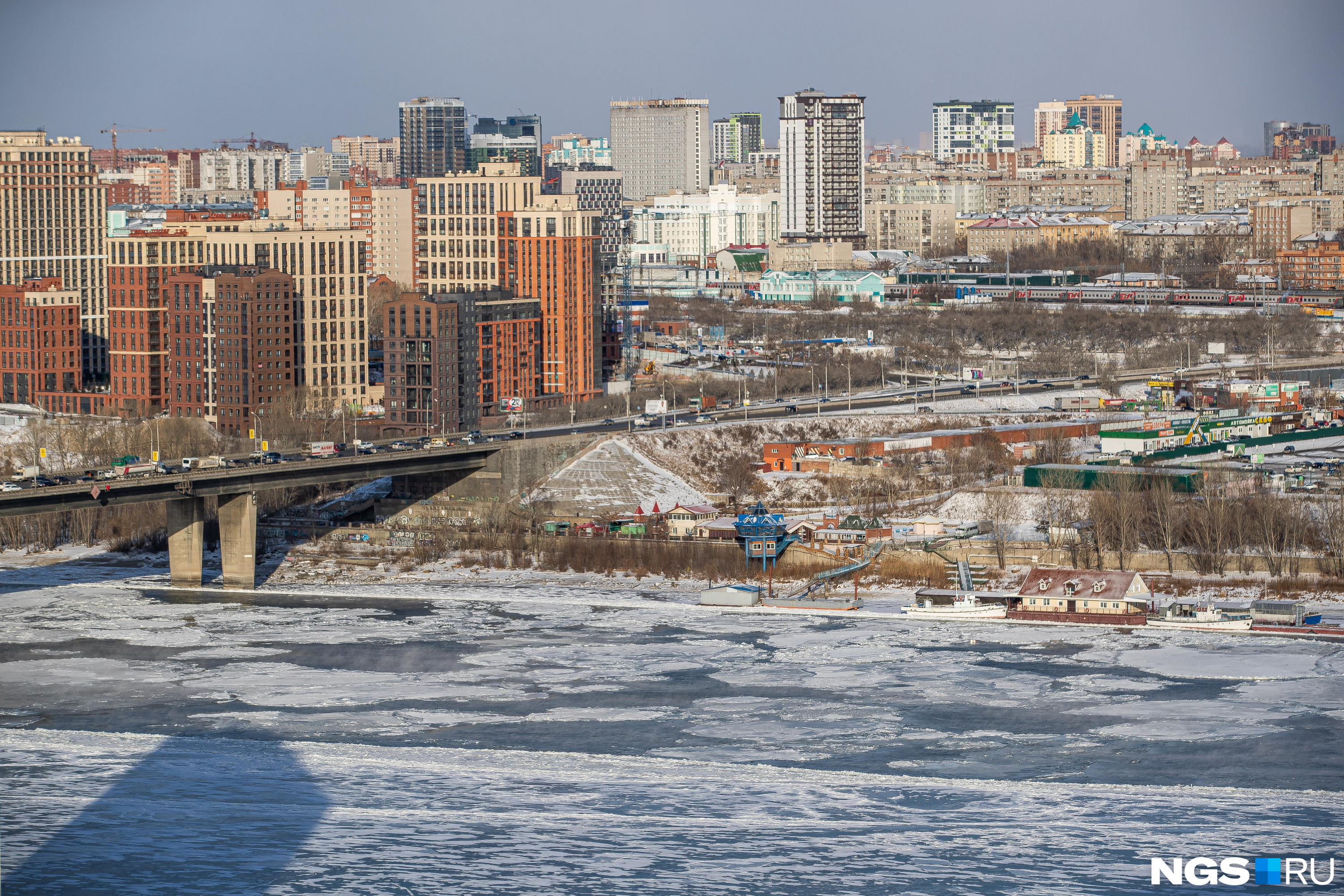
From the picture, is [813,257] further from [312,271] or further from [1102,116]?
[1102,116]

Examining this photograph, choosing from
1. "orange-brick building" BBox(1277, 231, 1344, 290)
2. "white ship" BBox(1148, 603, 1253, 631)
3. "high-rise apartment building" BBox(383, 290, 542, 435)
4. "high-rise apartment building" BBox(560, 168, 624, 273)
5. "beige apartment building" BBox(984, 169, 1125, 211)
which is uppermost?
"beige apartment building" BBox(984, 169, 1125, 211)

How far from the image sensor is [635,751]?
22922 millimetres

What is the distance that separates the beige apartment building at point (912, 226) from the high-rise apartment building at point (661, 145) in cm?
3492

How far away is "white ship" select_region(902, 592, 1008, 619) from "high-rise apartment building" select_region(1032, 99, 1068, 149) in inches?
6519

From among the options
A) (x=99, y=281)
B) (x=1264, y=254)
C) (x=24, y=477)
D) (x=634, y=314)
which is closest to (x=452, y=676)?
(x=24, y=477)

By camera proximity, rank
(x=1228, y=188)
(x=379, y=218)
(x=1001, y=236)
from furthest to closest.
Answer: (x=1228, y=188) → (x=1001, y=236) → (x=379, y=218)

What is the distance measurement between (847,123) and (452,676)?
289ft

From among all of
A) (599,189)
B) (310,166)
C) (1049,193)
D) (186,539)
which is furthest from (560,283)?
(310,166)

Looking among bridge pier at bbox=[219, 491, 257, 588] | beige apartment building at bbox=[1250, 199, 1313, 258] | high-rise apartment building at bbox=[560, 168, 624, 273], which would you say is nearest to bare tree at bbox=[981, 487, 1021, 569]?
bridge pier at bbox=[219, 491, 257, 588]

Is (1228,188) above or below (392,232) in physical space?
above

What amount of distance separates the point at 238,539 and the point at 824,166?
79.3 metres

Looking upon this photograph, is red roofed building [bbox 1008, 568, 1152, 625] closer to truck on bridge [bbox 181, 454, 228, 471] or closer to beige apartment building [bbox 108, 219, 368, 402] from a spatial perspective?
truck on bridge [bbox 181, 454, 228, 471]

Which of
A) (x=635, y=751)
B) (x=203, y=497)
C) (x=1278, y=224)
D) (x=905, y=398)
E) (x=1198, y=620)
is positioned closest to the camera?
(x=635, y=751)

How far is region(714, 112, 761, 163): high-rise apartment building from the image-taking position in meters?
187
